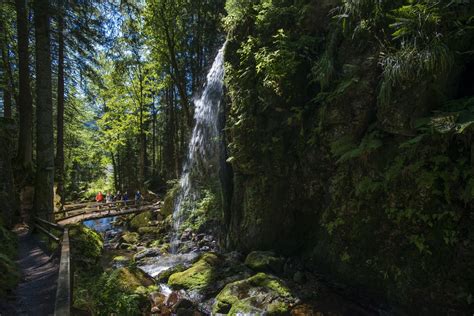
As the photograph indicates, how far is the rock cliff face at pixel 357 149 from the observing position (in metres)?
5.07

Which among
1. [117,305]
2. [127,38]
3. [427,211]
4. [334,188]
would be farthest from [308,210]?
[127,38]

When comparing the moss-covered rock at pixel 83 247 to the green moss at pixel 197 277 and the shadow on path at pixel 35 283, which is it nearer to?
the shadow on path at pixel 35 283

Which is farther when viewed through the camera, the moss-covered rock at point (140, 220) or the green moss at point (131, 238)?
the moss-covered rock at point (140, 220)

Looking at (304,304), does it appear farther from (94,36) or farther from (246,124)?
(94,36)

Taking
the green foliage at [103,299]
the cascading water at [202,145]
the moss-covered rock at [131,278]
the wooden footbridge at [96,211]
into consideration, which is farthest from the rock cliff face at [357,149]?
the wooden footbridge at [96,211]

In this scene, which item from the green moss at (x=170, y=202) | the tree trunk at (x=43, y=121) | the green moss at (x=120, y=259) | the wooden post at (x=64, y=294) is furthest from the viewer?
the green moss at (x=170, y=202)

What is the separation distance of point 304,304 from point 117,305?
11.8ft

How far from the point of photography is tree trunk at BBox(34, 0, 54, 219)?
336 inches

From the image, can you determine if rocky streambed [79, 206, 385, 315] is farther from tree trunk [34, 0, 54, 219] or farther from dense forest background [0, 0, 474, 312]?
tree trunk [34, 0, 54, 219]

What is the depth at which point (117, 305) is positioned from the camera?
4.53 metres

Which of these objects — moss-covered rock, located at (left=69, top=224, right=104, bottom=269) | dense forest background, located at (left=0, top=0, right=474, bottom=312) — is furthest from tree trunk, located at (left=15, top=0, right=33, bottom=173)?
moss-covered rock, located at (left=69, top=224, right=104, bottom=269)

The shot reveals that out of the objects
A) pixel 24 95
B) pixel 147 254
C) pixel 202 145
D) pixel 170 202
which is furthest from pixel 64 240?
A: pixel 170 202

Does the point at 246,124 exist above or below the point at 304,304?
above

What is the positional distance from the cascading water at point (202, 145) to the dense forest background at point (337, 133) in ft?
2.77
